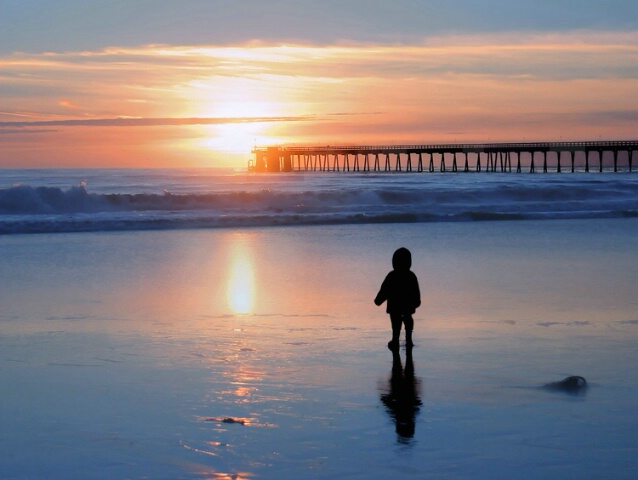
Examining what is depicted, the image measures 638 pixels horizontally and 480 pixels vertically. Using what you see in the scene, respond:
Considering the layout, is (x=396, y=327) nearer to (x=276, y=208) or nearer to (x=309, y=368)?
(x=309, y=368)

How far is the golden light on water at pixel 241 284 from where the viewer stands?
9.49 metres

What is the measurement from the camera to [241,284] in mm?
11242

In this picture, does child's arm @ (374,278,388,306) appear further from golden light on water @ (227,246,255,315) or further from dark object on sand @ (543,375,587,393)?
golden light on water @ (227,246,255,315)

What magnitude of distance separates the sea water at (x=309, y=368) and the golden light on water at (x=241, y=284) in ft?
0.21

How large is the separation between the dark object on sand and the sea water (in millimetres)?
92

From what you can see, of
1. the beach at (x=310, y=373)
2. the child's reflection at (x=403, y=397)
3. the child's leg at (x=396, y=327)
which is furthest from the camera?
the child's leg at (x=396, y=327)

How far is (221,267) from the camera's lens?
13.3m

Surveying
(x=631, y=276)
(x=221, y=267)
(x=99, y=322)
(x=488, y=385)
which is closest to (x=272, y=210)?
(x=221, y=267)

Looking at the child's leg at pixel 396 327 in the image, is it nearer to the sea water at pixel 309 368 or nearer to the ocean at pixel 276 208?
the sea water at pixel 309 368

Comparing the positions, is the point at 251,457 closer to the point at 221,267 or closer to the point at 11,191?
the point at 221,267

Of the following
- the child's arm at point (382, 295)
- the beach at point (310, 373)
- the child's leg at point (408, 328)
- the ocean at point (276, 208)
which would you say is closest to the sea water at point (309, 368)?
the beach at point (310, 373)

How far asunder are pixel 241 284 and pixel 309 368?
482cm

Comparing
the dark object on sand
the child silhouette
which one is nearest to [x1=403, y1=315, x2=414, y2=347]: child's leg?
the child silhouette

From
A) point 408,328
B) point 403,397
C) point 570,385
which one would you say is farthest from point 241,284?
point 570,385
